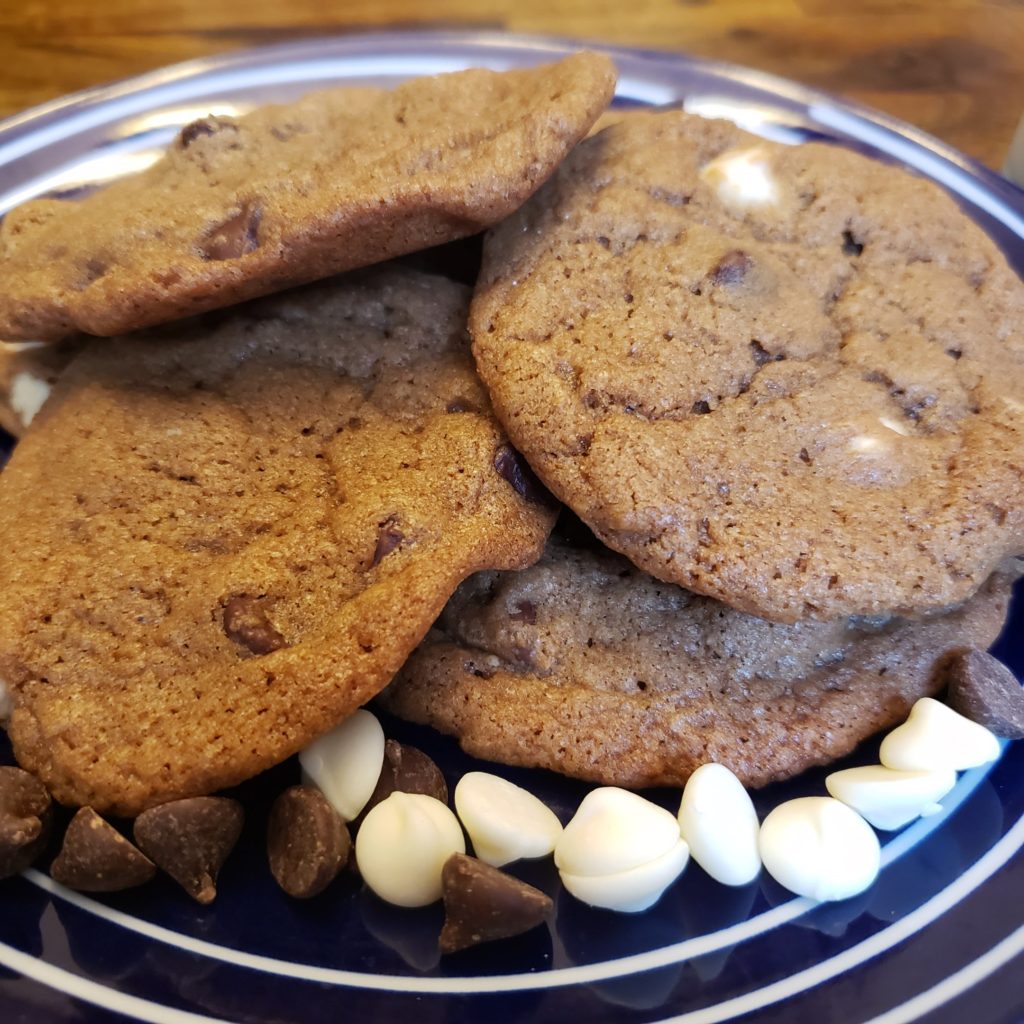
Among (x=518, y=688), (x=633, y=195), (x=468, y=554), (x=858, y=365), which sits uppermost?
(x=633, y=195)

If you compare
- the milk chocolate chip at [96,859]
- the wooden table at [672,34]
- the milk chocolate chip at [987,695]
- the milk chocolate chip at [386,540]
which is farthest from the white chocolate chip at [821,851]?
the wooden table at [672,34]

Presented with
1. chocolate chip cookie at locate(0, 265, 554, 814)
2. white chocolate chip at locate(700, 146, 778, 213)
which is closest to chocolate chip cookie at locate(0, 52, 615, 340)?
chocolate chip cookie at locate(0, 265, 554, 814)

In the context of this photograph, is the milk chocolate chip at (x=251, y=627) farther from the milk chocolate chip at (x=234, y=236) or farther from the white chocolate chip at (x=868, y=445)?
the white chocolate chip at (x=868, y=445)

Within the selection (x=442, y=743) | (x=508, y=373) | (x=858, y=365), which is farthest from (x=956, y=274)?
(x=442, y=743)

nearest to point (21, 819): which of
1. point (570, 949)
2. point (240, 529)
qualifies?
point (240, 529)

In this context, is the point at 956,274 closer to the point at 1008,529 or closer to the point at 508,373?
the point at 1008,529
